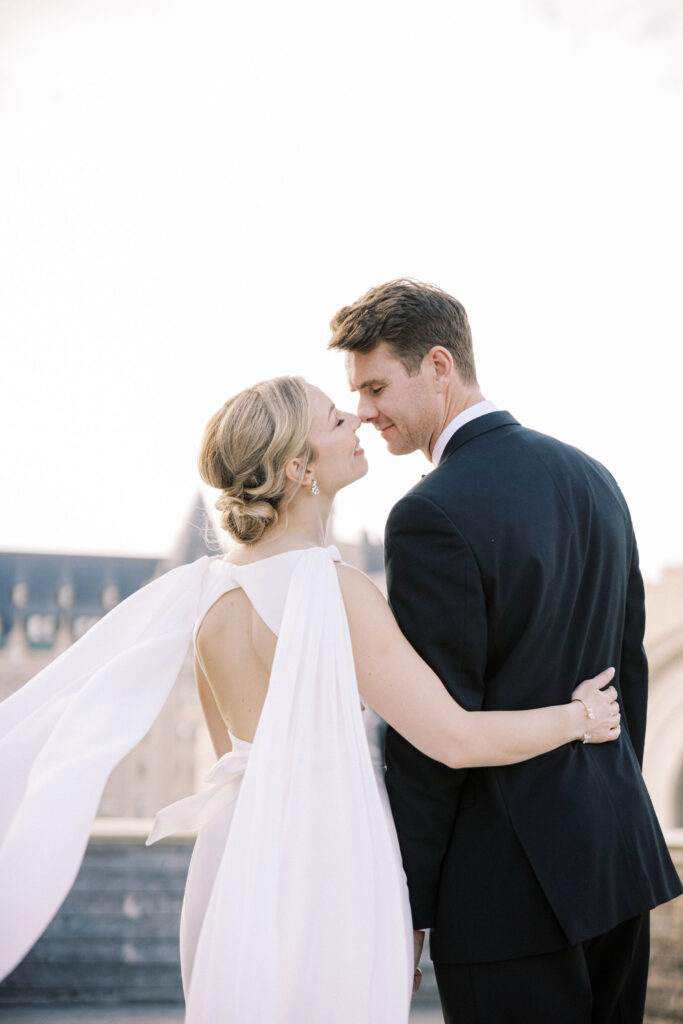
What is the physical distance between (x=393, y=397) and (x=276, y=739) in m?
1.03

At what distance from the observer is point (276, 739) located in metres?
2.19

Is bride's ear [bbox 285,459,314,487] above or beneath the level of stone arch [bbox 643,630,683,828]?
above

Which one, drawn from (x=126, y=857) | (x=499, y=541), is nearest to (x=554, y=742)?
(x=499, y=541)

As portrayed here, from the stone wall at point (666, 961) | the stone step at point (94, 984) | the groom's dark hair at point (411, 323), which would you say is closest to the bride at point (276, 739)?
the groom's dark hair at point (411, 323)

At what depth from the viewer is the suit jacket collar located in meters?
2.47

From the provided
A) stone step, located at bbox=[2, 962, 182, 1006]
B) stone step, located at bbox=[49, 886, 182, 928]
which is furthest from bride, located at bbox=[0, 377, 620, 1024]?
stone step, located at bbox=[49, 886, 182, 928]

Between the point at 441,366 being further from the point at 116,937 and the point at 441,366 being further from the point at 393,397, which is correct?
the point at 116,937

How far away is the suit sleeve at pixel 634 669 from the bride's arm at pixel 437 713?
1.03ft

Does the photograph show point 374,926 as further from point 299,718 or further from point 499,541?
A: point 499,541

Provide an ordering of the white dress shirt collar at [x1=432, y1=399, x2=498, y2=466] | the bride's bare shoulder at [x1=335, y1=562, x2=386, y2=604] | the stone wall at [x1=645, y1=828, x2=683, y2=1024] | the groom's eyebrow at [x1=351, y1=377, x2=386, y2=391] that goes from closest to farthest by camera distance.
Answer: the bride's bare shoulder at [x1=335, y1=562, x2=386, y2=604], the white dress shirt collar at [x1=432, y1=399, x2=498, y2=466], the groom's eyebrow at [x1=351, y1=377, x2=386, y2=391], the stone wall at [x1=645, y1=828, x2=683, y2=1024]

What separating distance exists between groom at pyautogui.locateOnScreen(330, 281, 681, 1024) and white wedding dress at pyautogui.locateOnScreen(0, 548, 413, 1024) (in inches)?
5.3

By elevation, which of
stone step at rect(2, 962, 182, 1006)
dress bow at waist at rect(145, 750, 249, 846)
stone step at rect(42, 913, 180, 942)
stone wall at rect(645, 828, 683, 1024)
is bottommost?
stone step at rect(2, 962, 182, 1006)

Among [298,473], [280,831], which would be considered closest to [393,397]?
[298,473]

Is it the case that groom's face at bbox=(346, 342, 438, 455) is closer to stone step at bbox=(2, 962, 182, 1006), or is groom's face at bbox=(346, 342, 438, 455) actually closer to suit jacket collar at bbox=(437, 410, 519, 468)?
suit jacket collar at bbox=(437, 410, 519, 468)
